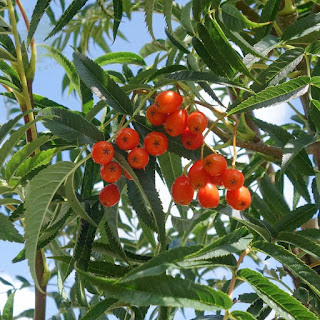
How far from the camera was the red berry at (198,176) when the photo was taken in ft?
2.59

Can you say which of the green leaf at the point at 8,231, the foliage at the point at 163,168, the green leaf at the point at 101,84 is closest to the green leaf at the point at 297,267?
the foliage at the point at 163,168

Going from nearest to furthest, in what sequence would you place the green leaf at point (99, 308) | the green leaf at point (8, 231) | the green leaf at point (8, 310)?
the green leaf at point (99, 308)
the green leaf at point (8, 231)
the green leaf at point (8, 310)

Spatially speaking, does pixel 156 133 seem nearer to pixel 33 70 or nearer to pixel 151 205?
pixel 151 205

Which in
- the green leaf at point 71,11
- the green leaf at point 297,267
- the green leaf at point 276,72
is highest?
the green leaf at point 71,11

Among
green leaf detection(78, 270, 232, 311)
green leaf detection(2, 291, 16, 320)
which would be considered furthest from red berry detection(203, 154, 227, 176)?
green leaf detection(2, 291, 16, 320)

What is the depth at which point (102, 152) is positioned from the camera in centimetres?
75

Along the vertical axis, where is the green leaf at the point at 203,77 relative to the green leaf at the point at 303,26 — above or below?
below

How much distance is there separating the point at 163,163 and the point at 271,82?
0.24m

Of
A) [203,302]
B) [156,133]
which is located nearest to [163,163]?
[156,133]

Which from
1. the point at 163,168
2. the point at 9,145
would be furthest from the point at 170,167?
the point at 9,145

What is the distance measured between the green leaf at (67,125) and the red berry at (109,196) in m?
0.08

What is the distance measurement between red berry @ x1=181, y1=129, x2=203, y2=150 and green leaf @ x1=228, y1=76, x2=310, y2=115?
64 mm

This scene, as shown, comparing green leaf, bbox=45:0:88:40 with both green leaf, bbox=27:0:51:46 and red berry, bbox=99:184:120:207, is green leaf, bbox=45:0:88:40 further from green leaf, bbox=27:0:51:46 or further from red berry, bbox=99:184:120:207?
red berry, bbox=99:184:120:207

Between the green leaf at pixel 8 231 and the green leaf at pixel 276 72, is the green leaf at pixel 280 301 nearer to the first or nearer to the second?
the green leaf at pixel 276 72
